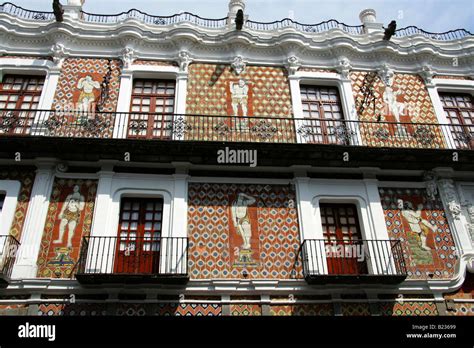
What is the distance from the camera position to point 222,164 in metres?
11.4

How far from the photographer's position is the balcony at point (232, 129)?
459 inches

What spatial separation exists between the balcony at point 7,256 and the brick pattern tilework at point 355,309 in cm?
734

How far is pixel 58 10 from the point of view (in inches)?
510

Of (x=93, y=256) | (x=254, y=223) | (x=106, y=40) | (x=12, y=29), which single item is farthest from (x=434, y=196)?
(x=12, y=29)

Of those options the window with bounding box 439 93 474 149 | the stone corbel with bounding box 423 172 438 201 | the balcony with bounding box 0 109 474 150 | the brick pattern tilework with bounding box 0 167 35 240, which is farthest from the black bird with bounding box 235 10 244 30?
the brick pattern tilework with bounding box 0 167 35 240

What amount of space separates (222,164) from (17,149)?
16.8 ft

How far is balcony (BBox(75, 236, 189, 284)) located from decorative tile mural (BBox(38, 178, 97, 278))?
0.36 meters

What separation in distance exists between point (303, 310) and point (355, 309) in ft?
3.91

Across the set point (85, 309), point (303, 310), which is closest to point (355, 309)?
point (303, 310)

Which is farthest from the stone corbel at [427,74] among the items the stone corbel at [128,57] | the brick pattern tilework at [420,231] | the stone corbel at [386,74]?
the stone corbel at [128,57]

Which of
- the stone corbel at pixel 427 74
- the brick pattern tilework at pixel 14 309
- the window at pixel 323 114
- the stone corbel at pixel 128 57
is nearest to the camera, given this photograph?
the brick pattern tilework at pixel 14 309

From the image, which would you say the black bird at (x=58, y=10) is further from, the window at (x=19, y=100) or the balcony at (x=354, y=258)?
the balcony at (x=354, y=258)
